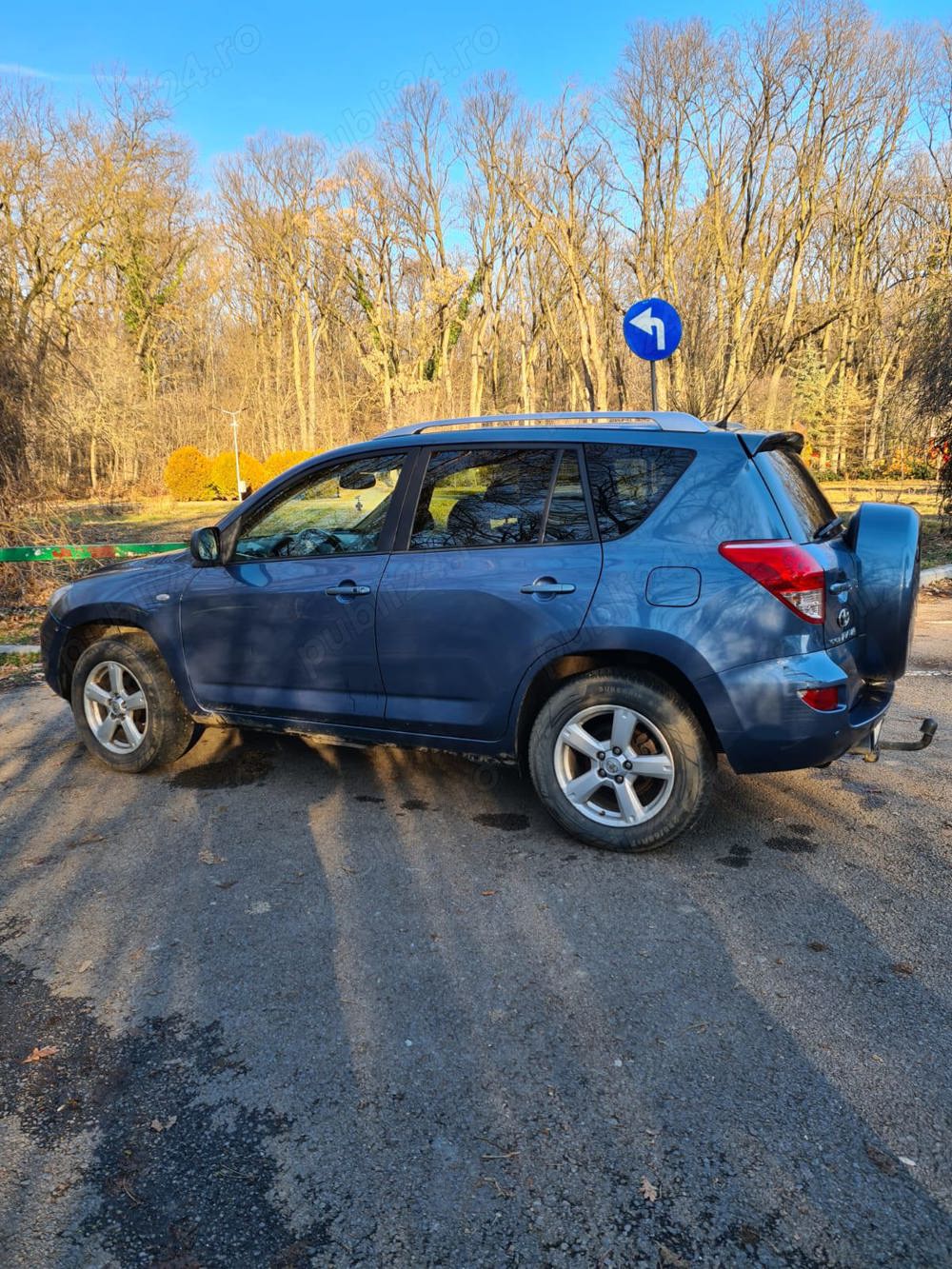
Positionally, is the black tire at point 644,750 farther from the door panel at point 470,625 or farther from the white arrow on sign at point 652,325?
the white arrow on sign at point 652,325

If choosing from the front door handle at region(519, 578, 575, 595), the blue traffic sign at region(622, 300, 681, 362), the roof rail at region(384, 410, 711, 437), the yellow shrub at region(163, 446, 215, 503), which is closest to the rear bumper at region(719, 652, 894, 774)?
the front door handle at region(519, 578, 575, 595)

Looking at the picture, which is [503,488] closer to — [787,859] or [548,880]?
[548,880]

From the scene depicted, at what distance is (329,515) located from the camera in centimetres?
442

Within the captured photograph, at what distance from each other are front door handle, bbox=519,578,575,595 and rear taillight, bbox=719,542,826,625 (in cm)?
71

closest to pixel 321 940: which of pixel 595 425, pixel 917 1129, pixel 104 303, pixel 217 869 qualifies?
pixel 217 869

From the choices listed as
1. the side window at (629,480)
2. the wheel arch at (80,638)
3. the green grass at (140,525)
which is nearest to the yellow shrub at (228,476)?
the green grass at (140,525)

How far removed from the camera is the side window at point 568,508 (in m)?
3.72

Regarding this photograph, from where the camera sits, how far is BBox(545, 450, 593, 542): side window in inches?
146

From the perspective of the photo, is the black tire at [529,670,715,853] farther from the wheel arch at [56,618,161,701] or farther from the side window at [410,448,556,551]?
the wheel arch at [56,618,161,701]

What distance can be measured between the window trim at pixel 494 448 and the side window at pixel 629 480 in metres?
0.04

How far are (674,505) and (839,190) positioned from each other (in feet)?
103

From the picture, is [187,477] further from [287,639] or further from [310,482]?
[287,639]

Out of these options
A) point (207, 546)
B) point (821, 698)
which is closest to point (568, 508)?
point (821, 698)

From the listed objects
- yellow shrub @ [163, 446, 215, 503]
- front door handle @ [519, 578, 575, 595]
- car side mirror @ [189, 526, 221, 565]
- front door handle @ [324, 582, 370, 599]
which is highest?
yellow shrub @ [163, 446, 215, 503]
